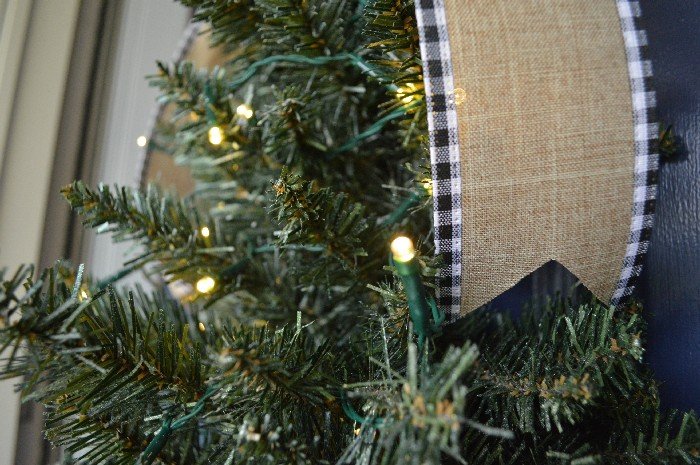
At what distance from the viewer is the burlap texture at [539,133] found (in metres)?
0.32

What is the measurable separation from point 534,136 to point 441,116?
0.18 ft

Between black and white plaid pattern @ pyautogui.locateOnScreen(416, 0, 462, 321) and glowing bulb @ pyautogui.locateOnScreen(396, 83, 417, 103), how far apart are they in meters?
0.06

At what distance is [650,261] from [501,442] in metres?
0.18

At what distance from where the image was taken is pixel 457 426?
226 mm

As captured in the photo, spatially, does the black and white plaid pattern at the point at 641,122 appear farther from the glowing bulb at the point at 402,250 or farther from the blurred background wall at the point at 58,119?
the blurred background wall at the point at 58,119

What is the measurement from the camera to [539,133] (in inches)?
12.6

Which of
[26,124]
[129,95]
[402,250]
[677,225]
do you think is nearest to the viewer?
[402,250]

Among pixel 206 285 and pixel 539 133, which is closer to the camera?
pixel 539 133

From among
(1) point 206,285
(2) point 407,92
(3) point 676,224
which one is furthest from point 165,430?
(3) point 676,224

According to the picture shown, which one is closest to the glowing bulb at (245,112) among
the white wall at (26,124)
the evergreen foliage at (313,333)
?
the evergreen foliage at (313,333)

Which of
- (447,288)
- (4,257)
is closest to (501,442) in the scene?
(447,288)

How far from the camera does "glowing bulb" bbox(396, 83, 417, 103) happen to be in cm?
37

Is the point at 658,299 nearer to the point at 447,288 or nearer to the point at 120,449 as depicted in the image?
the point at 447,288

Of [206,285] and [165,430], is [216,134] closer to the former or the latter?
[206,285]
